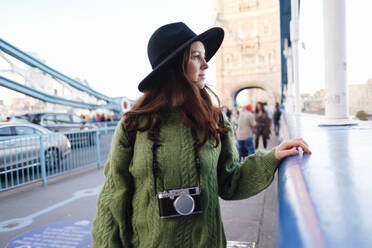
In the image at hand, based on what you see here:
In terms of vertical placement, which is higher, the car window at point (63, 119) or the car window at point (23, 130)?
the car window at point (63, 119)

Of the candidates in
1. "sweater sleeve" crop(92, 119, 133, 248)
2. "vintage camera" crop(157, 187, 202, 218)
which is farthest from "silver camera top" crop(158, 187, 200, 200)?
"sweater sleeve" crop(92, 119, 133, 248)

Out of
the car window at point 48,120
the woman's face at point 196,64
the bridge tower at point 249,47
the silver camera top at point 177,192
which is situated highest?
the bridge tower at point 249,47

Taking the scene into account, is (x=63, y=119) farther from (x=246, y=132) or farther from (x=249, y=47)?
(x=249, y=47)

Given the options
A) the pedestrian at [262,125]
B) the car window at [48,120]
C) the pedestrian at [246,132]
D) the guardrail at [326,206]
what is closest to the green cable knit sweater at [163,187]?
the guardrail at [326,206]

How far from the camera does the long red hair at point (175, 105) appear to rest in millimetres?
1324

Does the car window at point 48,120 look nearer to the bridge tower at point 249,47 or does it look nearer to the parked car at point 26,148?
the parked car at point 26,148

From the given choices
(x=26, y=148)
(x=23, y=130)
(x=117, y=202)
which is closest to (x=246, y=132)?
(x=26, y=148)

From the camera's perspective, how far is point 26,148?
216 inches

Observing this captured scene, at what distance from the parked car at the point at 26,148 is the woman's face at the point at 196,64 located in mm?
4812

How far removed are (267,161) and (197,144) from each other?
0.33 meters

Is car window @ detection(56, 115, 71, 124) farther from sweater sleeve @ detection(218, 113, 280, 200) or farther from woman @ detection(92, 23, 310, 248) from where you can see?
sweater sleeve @ detection(218, 113, 280, 200)

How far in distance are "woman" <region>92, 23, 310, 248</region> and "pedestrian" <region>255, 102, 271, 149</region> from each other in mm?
7656

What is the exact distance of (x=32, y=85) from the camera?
26.9 metres

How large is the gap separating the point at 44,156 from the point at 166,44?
5.32 meters
